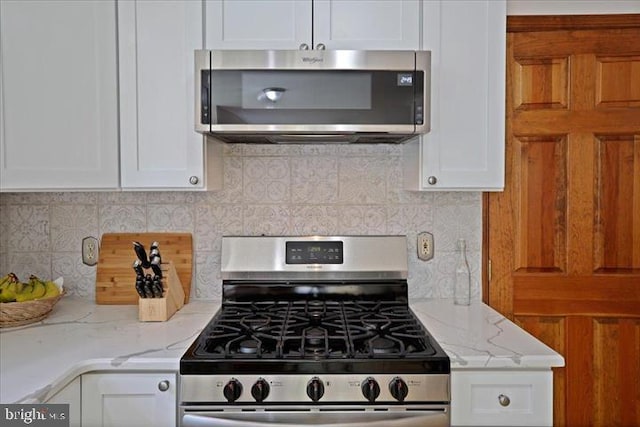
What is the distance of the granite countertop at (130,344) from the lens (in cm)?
140

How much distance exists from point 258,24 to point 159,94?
1.40ft

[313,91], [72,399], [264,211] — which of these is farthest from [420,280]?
[72,399]

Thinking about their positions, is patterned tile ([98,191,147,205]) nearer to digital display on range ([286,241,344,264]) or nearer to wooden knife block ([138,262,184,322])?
wooden knife block ([138,262,184,322])

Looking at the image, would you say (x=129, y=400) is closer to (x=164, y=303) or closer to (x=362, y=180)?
(x=164, y=303)

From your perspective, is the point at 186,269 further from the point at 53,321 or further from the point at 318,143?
the point at 318,143

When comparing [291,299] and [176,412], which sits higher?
[291,299]

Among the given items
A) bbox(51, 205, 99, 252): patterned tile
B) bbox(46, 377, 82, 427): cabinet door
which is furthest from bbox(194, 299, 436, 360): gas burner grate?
bbox(51, 205, 99, 252): patterned tile

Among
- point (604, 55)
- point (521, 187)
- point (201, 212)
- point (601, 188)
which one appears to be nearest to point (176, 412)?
point (201, 212)

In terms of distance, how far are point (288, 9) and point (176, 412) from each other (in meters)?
1.36

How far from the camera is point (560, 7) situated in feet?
7.11

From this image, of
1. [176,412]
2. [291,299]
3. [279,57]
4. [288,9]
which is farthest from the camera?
[291,299]

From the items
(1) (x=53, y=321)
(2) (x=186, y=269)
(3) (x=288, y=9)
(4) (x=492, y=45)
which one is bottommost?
(1) (x=53, y=321)

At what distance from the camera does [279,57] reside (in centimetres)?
176

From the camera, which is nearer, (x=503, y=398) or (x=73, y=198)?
(x=503, y=398)
